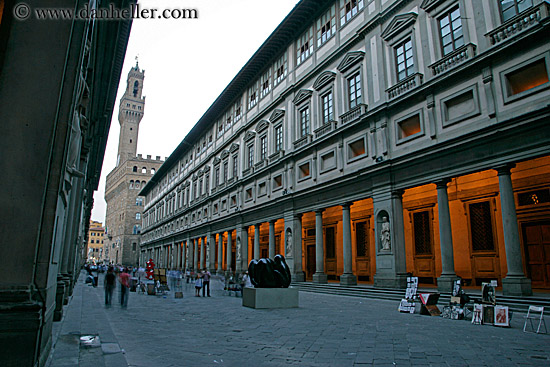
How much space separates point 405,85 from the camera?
1661 centimetres

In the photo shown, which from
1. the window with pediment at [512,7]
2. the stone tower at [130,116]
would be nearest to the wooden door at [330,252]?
the window with pediment at [512,7]

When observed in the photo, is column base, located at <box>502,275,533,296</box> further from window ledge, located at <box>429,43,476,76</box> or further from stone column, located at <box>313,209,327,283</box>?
stone column, located at <box>313,209,327,283</box>

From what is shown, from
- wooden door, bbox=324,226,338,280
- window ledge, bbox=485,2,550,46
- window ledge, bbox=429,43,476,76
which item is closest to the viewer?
window ledge, bbox=485,2,550,46

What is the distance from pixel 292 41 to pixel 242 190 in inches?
518

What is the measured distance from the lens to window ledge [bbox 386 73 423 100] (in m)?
15.8

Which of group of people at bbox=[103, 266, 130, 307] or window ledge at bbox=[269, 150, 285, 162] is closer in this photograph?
group of people at bbox=[103, 266, 130, 307]

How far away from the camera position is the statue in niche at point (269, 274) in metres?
12.6

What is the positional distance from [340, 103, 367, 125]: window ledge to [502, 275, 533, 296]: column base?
10.1 meters

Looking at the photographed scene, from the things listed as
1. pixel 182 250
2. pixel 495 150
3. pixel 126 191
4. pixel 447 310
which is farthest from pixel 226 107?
pixel 126 191

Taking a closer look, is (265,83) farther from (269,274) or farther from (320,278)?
(269,274)

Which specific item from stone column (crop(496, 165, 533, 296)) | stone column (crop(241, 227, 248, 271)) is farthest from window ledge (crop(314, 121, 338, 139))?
stone column (crop(241, 227, 248, 271))

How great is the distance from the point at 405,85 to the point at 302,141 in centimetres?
836

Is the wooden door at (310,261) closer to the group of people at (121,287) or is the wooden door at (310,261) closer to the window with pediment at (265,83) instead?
the window with pediment at (265,83)

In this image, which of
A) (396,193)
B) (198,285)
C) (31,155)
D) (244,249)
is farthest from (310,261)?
(31,155)
